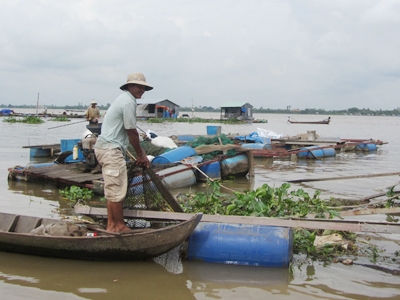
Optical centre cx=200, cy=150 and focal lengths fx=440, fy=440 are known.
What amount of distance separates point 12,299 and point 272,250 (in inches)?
107

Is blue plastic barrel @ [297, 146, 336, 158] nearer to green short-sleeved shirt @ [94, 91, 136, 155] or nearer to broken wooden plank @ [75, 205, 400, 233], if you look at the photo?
broken wooden plank @ [75, 205, 400, 233]

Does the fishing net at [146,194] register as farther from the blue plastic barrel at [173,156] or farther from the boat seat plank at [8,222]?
the blue plastic barrel at [173,156]

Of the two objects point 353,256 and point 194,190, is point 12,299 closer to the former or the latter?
point 353,256

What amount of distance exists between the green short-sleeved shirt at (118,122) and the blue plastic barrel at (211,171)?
6086mm

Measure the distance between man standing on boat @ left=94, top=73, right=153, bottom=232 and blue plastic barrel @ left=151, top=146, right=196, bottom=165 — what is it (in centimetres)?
522

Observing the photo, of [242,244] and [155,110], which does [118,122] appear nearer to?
[242,244]

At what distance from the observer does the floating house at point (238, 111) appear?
54409mm

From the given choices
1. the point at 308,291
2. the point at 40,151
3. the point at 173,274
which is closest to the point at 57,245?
the point at 173,274

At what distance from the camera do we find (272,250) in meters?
4.91

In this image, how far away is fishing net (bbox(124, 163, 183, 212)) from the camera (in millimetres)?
5551

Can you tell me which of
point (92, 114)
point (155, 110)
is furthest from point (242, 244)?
point (155, 110)

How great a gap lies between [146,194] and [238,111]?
163ft

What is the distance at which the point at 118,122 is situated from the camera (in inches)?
197

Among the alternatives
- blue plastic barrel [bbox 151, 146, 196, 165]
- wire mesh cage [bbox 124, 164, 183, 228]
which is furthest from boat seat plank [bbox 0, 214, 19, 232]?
blue plastic barrel [bbox 151, 146, 196, 165]
